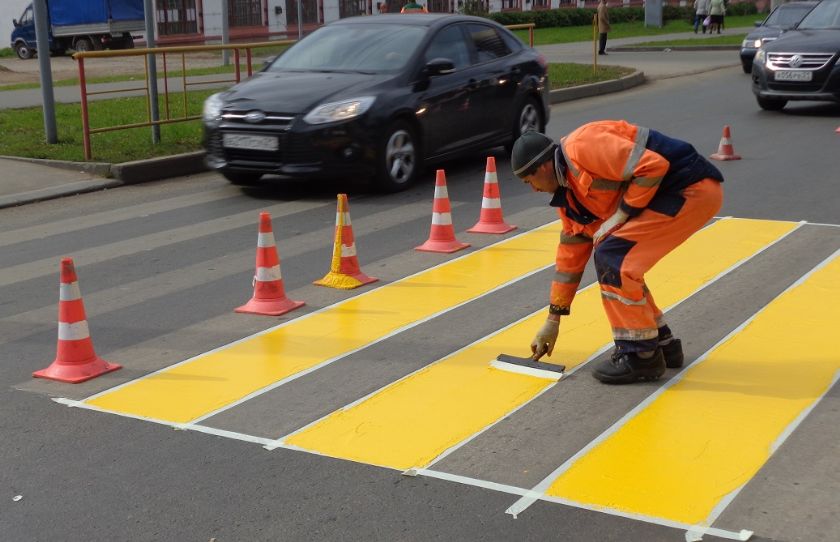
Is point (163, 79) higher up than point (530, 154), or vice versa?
point (530, 154)

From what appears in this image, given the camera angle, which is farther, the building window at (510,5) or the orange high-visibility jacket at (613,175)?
the building window at (510,5)

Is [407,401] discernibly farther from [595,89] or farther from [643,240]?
[595,89]

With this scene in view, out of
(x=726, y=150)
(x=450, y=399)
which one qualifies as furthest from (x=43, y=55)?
(x=450, y=399)

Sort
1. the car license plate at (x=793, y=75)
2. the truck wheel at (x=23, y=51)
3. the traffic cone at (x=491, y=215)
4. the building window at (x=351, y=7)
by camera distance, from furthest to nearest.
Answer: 1. the building window at (x=351, y=7)
2. the truck wheel at (x=23, y=51)
3. the car license plate at (x=793, y=75)
4. the traffic cone at (x=491, y=215)

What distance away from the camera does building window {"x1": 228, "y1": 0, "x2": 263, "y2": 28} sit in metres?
46.5

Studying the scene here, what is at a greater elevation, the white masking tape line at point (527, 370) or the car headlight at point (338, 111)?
the car headlight at point (338, 111)

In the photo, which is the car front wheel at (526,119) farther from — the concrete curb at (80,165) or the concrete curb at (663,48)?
the concrete curb at (663,48)

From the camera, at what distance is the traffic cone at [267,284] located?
750 cm

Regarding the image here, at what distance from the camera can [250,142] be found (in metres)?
11.3

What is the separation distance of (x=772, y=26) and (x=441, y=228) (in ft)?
58.2

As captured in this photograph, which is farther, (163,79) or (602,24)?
(602,24)

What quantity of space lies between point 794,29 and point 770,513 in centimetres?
1528

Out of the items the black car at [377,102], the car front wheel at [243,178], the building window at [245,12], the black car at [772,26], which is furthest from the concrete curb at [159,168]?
the building window at [245,12]

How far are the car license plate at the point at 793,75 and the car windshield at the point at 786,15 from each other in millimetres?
8256
